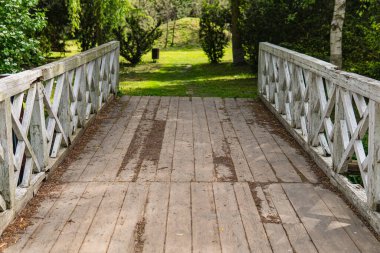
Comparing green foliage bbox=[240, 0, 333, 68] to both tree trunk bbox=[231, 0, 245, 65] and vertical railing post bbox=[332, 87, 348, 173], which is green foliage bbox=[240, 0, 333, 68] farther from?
vertical railing post bbox=[332, 87, 348, 173]

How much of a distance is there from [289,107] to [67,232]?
13.9 ft

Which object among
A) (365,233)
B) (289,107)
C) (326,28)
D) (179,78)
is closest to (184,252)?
(365,233)

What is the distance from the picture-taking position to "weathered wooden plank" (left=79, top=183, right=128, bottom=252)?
342cm

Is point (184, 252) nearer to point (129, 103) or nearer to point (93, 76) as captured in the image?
point (93, 76)

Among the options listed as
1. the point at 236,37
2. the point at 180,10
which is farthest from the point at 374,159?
the point at 180,10

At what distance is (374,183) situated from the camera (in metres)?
3.65

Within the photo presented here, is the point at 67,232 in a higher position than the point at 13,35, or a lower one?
lower

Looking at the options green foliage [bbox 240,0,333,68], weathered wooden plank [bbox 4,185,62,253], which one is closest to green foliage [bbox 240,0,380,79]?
green foliage [bbox 240,0,333,68]

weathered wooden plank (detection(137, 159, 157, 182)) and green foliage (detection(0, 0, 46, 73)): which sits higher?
green foliage (detection(0, 0, 46, 73))

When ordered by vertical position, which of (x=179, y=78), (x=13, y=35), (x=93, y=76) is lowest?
(x=179, y=78)

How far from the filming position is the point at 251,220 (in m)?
3.87

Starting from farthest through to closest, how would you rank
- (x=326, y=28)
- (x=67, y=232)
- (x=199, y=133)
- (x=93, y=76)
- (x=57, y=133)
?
1. (x=326, y=28)
2. (x=93, y=76)
3. (x=199, y=133)
4. (x=57, y=133)
5. (x=67, y=232)

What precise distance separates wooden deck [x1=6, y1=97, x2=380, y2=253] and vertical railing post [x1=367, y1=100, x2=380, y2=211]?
0.75ft

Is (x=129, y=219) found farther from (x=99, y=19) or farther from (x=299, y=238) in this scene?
(x=99, y=19)
